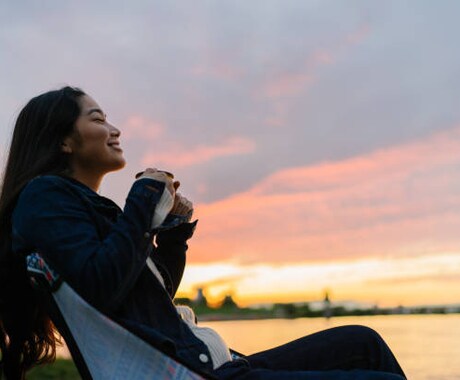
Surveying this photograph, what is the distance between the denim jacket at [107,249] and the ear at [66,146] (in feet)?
0.44

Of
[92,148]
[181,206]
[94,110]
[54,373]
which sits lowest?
[54,373]

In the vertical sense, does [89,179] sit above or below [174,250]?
above

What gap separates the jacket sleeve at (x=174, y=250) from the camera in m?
2.52

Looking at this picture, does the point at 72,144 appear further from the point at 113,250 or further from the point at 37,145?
the point at 113,250

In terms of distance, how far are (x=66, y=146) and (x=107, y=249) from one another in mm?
490

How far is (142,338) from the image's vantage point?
1901 mm

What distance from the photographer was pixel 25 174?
221cm

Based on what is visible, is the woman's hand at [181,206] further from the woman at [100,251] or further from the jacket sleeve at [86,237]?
the jacket sleeve at [86,237]

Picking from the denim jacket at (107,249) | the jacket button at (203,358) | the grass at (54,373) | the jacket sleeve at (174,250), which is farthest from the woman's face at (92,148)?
the grass at (54,373)

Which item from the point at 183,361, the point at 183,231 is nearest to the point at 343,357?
the point at 183,361

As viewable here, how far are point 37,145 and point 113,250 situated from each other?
21.9 inches

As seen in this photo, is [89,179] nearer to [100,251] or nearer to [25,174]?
[25,174]

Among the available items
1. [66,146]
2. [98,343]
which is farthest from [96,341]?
[66,146]

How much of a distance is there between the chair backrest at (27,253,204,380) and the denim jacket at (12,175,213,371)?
0.03 metres
